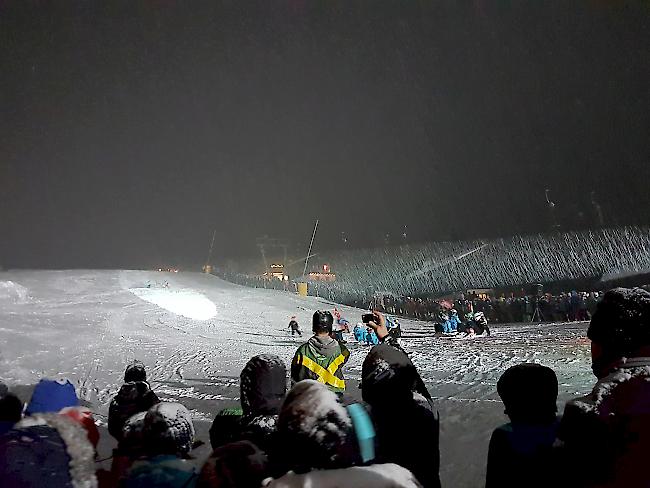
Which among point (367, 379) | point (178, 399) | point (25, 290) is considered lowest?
point (178, 399)

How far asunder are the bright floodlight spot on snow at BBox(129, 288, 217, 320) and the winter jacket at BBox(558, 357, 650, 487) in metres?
24.3

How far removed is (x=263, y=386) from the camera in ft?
10.1

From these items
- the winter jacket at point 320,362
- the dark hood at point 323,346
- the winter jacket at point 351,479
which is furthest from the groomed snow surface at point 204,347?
the winter jacket at point 351,479

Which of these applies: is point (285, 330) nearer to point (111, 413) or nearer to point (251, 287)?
point (251, 287)

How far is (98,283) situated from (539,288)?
27.9 meters

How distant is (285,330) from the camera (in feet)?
77.3

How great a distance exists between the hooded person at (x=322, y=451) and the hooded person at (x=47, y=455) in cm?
111

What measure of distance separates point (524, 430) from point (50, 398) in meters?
2.67

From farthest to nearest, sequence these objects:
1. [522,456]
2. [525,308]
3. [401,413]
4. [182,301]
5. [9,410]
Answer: [182,301] → [525,308] → [9,410] → [401,413] → [522,456]

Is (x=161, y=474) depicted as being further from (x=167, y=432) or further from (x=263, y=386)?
(x=263, y=386)

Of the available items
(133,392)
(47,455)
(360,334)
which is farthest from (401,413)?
(360,334)

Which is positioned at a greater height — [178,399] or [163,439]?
[163,439]

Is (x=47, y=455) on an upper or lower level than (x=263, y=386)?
lower

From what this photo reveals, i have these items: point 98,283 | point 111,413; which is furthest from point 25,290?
point 111,413
